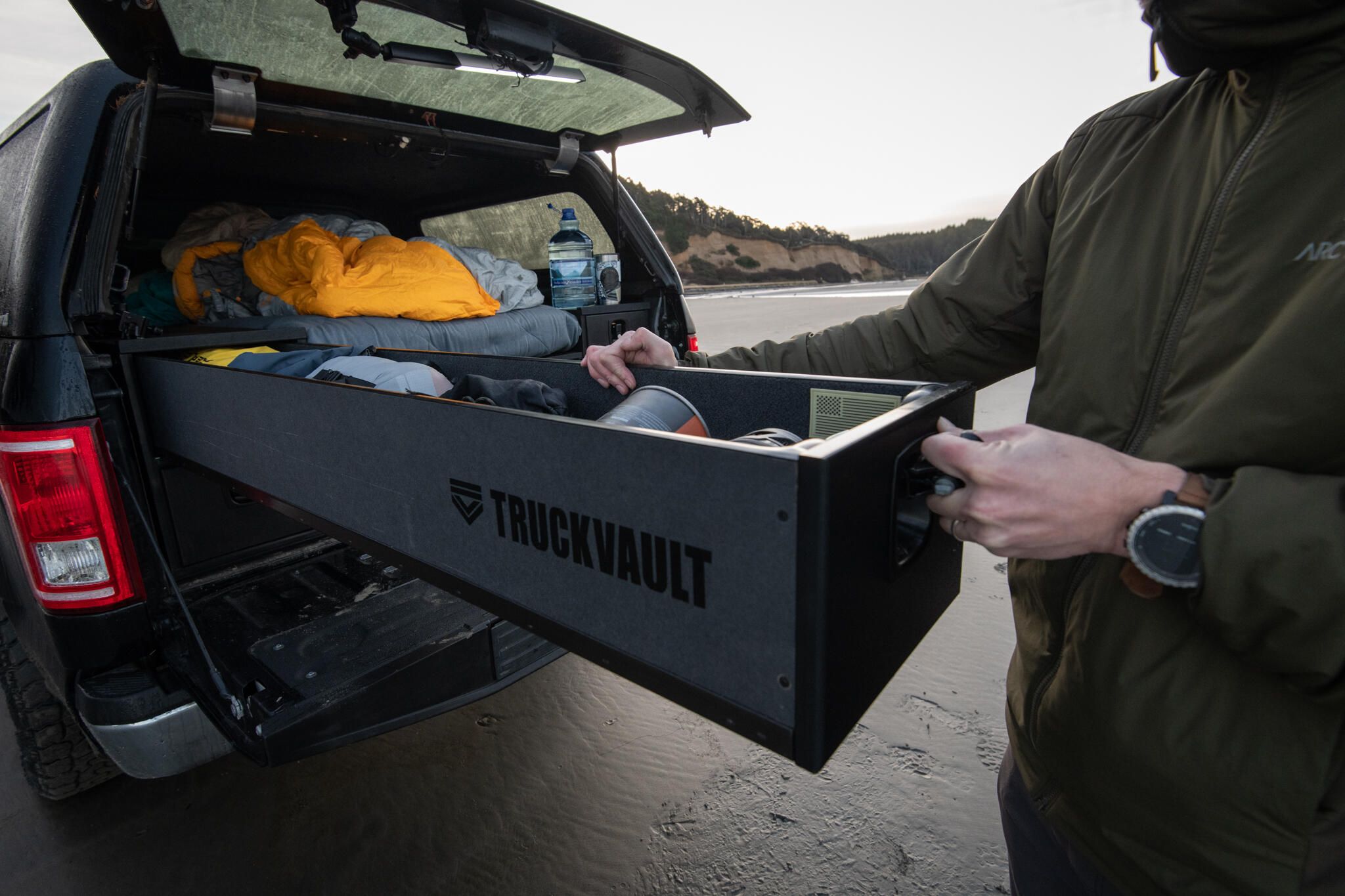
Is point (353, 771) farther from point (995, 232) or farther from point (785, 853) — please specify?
point (995, 232)

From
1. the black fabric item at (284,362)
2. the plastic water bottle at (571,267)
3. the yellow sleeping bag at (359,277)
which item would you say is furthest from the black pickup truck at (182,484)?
the plastic water bottle at (571,267)

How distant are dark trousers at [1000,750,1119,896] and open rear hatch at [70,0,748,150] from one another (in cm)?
181

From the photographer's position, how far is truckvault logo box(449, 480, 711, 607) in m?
0.75

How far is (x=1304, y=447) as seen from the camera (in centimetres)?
73

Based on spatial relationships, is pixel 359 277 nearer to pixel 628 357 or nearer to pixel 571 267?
pixel 571 267

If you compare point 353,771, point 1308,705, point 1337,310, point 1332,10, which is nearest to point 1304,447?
point 1337,310

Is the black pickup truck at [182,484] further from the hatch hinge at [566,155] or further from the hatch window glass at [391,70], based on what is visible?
the hatch hinge at [566,155]

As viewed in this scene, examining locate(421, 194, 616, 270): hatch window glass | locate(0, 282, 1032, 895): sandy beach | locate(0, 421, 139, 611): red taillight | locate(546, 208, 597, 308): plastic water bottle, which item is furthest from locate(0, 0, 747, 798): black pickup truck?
locate(421, 194, 616, 270): hatch window glass

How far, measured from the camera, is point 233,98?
204cm

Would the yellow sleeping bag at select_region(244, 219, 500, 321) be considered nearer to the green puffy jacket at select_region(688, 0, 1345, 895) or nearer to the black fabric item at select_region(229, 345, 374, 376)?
the black fabric item at select_region(229, 345, 374, 376)

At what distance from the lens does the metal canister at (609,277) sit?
331cm

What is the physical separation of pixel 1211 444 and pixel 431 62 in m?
1.90

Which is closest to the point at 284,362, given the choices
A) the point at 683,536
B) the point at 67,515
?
the point at 67,515

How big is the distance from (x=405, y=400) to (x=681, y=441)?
0.51 m
